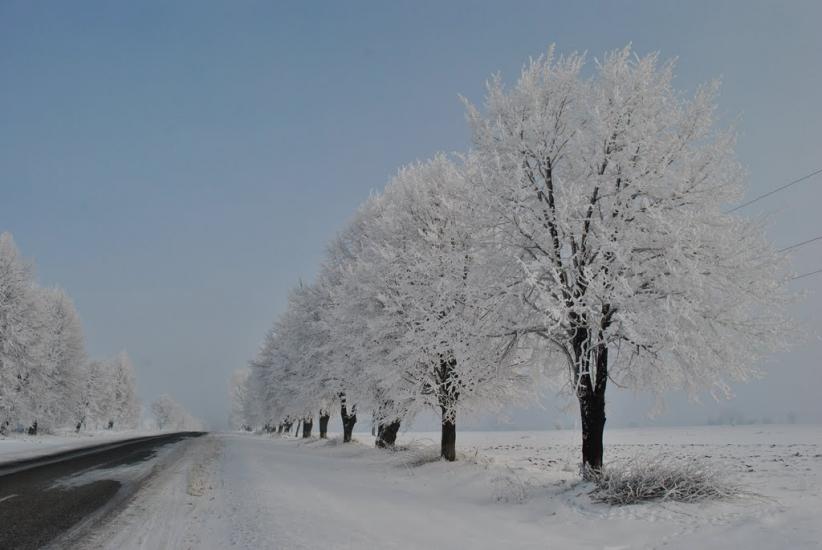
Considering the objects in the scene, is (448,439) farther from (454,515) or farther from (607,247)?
(607,247)

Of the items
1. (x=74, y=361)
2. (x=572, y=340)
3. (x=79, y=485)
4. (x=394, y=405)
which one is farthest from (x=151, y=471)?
(x=74, y=361)

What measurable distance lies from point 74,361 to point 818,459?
53.1 meters

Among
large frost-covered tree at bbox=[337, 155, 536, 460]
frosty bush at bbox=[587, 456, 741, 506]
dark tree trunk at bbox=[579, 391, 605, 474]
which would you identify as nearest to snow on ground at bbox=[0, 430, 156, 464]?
large frost-covered tree at bbox=[337, 155, 536, 460]

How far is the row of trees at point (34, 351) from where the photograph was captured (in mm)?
35188

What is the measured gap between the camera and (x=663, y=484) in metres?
8.62

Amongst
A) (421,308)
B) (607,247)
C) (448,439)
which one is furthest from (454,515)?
(448,439)

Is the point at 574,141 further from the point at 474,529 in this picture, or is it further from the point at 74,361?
the point at 74,361

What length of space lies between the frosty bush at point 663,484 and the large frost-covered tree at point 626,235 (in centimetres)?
177

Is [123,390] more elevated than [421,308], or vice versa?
[421,308]

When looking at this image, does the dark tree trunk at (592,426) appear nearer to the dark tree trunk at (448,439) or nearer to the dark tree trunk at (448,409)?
the dark tree trunk at (448,409)

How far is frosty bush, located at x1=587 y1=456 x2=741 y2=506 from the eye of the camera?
8312 mm

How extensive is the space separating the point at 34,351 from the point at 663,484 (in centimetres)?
4089

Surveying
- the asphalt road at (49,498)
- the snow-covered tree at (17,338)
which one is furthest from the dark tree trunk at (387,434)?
the snow-covered tree at (17,338)

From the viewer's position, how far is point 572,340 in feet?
37.9
